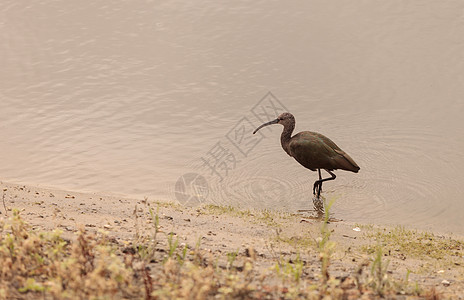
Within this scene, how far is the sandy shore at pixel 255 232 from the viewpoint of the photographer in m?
6.18

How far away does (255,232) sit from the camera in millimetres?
7426

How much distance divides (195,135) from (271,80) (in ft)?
7.03

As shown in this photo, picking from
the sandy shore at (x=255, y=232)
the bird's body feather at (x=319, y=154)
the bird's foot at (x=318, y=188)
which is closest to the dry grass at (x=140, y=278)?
the sandy shore at (x=255, y=232)

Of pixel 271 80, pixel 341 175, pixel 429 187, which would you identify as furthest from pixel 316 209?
pixel 271 80

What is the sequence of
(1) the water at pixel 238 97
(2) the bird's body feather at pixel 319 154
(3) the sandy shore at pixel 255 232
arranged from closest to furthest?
(3) the sandy shore at pixel 255 232
(2) the bird's body feather at pixel 319 154
(1) the water at pixel 238 97

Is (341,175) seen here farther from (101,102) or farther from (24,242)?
(24,242)

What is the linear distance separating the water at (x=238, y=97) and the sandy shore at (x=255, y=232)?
2.16 feet

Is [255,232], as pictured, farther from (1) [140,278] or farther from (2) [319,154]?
(1) [140,278]

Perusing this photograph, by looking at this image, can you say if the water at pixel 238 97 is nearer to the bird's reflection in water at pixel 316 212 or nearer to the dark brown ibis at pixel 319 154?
the bird's reflection in water at pixel 316 212

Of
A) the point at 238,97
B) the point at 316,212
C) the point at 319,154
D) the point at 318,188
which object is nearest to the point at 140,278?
the point at 316,212

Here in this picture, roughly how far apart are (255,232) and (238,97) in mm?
4433

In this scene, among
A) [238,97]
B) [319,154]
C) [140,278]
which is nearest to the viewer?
[140,278]

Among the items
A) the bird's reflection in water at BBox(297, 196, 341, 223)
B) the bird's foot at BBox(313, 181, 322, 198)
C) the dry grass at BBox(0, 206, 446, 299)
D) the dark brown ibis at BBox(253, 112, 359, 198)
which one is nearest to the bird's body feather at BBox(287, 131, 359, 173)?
the dark brown ibis at BBox(253, 112, 359, 198)

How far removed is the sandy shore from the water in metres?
0.66
